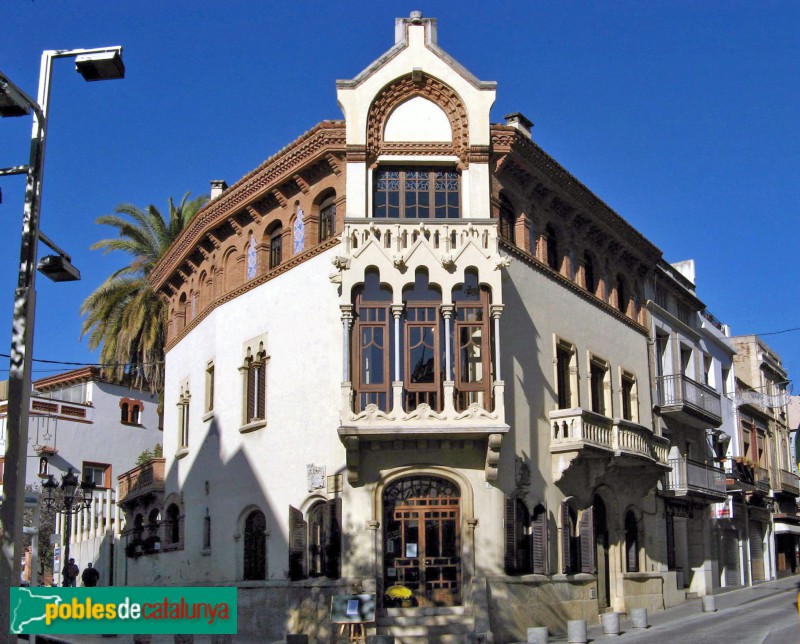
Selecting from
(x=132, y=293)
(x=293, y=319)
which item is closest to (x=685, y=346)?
(x=293, y=319)

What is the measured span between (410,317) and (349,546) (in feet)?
16.7

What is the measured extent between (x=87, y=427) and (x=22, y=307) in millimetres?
36570

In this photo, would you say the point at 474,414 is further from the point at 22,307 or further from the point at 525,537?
the point at 22,307

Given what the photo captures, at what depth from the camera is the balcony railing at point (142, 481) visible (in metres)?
31.6

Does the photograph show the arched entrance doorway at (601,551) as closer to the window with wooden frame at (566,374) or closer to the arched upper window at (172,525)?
the window with wooden frame at (566,374)

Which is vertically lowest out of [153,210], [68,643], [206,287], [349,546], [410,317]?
[68,643]

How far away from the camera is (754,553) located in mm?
43594

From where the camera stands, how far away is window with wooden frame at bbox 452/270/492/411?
21391 mm

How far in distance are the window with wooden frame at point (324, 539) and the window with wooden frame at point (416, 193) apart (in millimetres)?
6726

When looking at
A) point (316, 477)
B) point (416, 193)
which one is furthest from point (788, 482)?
point (316, 477)

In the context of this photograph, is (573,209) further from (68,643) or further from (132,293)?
(132,293)

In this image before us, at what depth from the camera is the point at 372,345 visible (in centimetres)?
2148

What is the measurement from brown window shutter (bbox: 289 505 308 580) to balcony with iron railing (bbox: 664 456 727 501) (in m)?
12.7

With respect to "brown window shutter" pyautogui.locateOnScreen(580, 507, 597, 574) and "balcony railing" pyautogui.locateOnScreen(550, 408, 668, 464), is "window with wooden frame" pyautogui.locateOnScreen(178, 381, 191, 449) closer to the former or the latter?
"balcony railing" pyautogui.locateOnScreen(550, 408, 668, 464)
